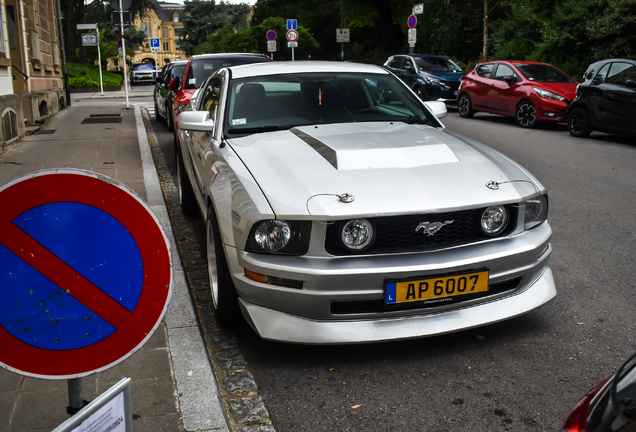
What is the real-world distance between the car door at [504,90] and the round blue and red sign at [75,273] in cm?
1393

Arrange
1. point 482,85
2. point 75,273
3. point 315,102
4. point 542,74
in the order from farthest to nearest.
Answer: point 482,85 < point 542,74 < point 315,102 < point 75,273

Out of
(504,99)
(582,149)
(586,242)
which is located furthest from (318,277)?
(504,99)

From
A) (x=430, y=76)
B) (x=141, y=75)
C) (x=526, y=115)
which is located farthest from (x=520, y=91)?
(x=141, y=75)

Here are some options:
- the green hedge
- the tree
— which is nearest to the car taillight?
the green hedge

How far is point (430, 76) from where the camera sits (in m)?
19.0

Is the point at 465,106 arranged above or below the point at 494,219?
below

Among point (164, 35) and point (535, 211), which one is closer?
point (535, 211)

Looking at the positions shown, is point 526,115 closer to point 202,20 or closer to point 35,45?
point 35,45

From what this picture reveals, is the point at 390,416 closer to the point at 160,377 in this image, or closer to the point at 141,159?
the point at 160,377

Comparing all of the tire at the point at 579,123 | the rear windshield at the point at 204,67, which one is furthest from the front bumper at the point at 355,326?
the tire at the point at 579,123

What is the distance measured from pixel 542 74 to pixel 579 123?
272 cm

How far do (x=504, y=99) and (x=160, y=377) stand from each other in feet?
44.4

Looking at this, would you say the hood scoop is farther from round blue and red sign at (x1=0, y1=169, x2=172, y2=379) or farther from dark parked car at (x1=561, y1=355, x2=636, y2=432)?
dark parked car at (x1=561, y1=355, x2=636, y2=432)

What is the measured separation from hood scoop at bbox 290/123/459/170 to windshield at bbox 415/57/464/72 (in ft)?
52.7
